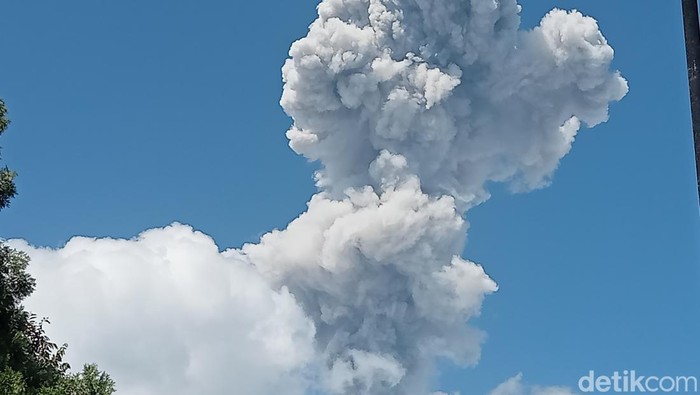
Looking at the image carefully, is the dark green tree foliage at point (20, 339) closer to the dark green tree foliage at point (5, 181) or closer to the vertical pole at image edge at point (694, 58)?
the dark green tree foliage at point (5, 181)

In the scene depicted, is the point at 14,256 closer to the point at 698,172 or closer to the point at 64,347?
the point at 64,347

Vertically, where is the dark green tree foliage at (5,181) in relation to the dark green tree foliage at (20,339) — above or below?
above

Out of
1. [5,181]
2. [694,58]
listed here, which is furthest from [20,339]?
[694,58]

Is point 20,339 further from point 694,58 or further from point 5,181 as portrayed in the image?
point 694,58

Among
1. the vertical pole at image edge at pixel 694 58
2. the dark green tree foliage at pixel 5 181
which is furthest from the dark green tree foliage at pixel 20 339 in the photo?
the vertical pole at image edge at pixel 694 58

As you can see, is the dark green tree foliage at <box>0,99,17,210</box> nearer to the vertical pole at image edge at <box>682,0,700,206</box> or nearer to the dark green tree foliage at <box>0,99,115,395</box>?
the dark green tree foliage at <box>0,99,115,395</box>

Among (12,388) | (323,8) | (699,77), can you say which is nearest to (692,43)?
(699,77)

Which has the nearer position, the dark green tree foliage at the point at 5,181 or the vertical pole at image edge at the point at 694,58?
the vertical pole at image edge at the point at 694,58

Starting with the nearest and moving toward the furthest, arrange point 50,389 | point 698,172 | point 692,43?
point 698,172 → point 692,43 → point 50,389

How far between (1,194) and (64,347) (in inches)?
147

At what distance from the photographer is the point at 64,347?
16797mm

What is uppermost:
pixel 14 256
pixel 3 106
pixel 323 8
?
pixel 323 8

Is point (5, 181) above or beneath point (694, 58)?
above

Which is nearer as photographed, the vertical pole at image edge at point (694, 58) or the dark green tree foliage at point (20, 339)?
the vertical pole at image edge at point (694, 58)
